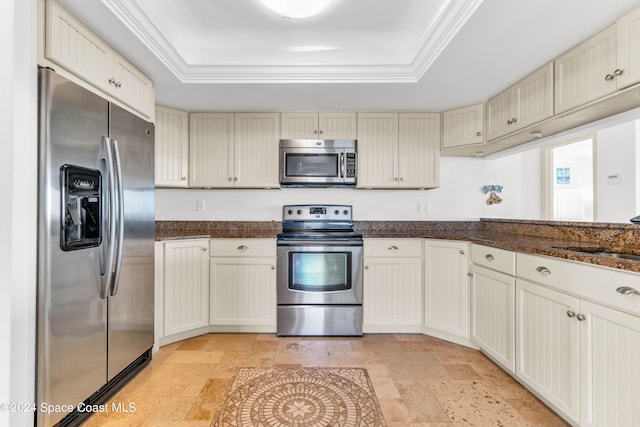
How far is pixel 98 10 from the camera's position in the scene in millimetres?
1517

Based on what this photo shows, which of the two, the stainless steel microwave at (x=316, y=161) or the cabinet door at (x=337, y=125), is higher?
the cabinet door at (x=337, y=125)

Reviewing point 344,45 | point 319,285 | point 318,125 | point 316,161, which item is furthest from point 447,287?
point 344,45

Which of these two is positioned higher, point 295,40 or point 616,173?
point 295,40

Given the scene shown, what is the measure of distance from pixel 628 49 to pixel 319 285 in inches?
95.9

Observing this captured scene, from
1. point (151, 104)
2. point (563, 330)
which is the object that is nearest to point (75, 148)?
point (151, 104)

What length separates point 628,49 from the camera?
1.47m

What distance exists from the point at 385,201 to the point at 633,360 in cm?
225

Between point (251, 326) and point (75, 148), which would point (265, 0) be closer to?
point (75, 148)

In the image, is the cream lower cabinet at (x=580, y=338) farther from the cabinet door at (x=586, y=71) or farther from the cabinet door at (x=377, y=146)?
the cabinet door at (x=377, y=146)

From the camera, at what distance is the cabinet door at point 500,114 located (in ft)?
7.68

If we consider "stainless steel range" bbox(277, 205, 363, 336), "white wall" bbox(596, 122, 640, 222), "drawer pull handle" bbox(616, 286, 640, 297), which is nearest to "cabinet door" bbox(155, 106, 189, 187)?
"stainless steel range" bbox(277, 205, 363, 336)

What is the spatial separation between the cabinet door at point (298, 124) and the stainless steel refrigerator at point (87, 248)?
50.3 inches

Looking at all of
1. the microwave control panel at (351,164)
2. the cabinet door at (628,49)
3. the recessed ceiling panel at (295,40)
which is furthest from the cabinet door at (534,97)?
the microwave control panel at (351,164)

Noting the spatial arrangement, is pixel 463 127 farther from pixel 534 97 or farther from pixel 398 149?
pixel 534 97
